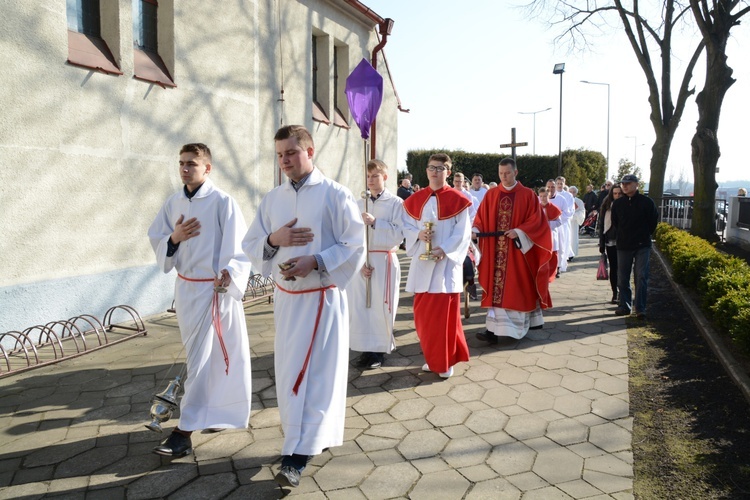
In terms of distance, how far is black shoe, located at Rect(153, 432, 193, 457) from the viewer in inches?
151

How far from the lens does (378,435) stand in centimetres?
433

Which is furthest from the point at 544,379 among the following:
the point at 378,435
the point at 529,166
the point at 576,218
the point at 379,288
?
the point at 529,166

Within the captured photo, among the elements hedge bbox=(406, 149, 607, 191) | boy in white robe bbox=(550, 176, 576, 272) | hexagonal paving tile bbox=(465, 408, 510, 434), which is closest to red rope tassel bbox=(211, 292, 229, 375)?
hexagonal paving tile bbox=(465, 408, 510, 434)

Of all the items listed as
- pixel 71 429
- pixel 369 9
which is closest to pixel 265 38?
pixel 369 9

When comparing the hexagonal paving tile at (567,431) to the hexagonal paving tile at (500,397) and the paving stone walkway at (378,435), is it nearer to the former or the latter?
the paving stone walkway at (378,435)

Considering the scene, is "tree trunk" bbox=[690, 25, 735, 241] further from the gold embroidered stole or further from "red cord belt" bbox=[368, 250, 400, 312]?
"red cord belt" bbox=[368, 250, 400, 312]

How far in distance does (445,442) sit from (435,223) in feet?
7.90

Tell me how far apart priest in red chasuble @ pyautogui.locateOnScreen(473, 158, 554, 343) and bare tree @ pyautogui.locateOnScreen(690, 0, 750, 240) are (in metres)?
10.4

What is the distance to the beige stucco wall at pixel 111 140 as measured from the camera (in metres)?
6.49

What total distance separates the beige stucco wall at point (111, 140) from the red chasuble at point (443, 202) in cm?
407

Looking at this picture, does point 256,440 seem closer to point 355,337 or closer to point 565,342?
point 355,337

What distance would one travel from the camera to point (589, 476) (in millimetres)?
3711

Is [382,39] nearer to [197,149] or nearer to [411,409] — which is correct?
[197,149]

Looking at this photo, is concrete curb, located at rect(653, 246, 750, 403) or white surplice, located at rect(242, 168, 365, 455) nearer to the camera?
white surplice, located at rect(242, 168, 365, 455)
